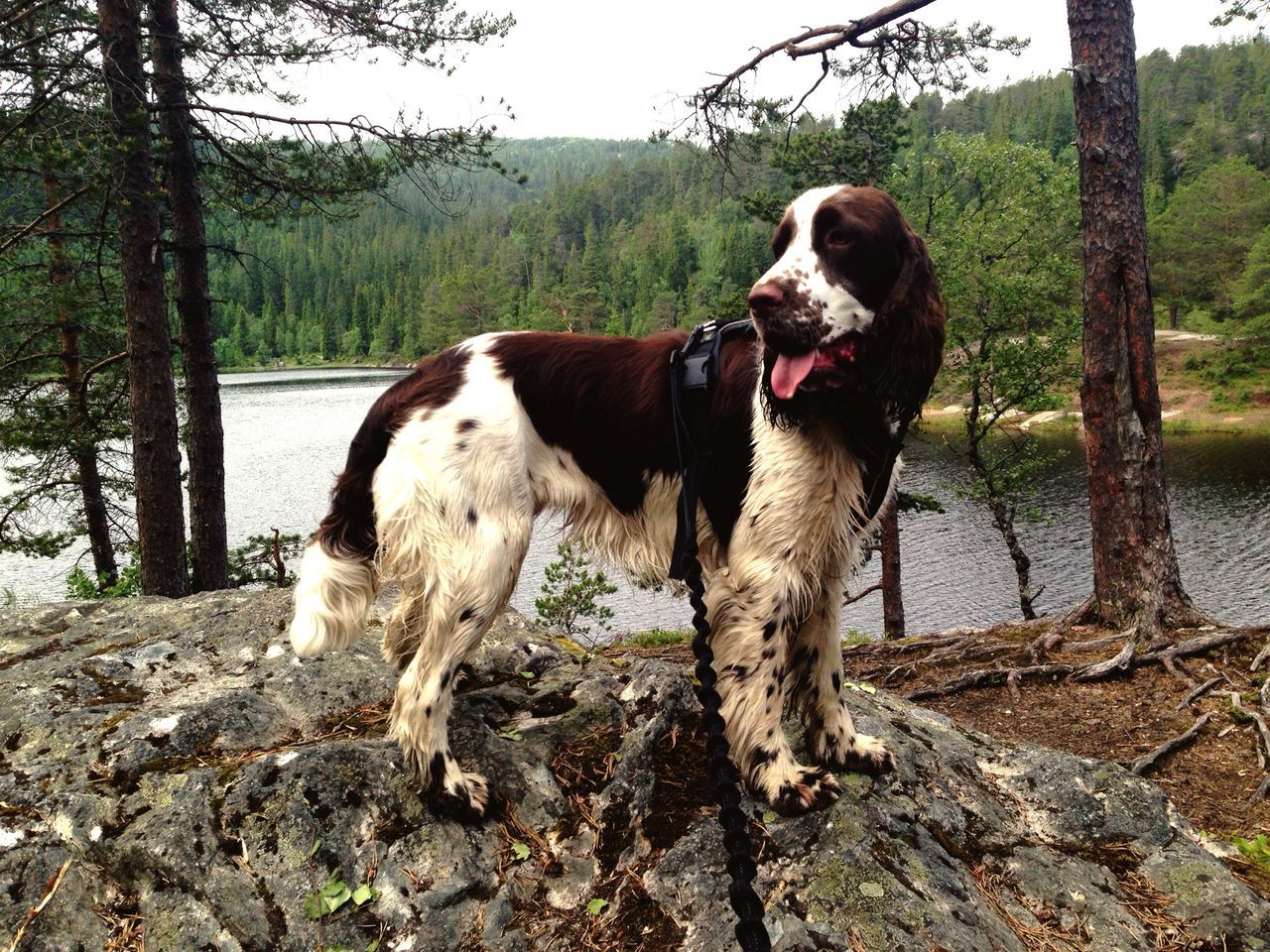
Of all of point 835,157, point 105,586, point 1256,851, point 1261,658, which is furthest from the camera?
point 835,157

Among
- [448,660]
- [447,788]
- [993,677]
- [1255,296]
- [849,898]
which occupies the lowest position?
[993,677]

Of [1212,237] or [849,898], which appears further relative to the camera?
[1212,237]

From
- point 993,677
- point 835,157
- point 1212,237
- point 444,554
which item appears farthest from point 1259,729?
point 1212,237

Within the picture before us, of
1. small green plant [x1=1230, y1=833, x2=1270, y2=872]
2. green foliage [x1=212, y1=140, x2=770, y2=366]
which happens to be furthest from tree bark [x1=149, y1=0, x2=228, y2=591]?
green foliage [x1=212, y1=140, x2=770, y2=366]

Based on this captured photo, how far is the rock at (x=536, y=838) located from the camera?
8.27ft

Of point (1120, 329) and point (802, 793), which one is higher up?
point (1120, 329)

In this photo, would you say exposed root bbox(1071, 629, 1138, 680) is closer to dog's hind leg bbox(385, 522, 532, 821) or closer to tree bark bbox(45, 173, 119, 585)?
dog's hind leg bbox(385, 522, 532, 821)

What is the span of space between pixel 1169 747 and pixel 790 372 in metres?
4.67

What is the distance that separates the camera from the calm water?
1938 cm

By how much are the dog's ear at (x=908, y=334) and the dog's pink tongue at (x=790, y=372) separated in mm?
287

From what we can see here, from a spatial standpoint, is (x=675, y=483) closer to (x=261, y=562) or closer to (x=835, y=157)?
(x=261, y=562)

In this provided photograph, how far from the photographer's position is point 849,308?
269 centimetres

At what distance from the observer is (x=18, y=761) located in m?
3.05

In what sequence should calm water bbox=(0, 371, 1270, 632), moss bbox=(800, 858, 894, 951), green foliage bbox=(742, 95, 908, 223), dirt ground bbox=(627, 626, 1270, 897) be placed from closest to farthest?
moss bbox=(800, 858, 894, 951), dirt ground bbox=(627, 626, 1270, 897), green foliage bbox=(742, 95, 908, 223), calm water bbox=(0, 371, 1270, 632)
